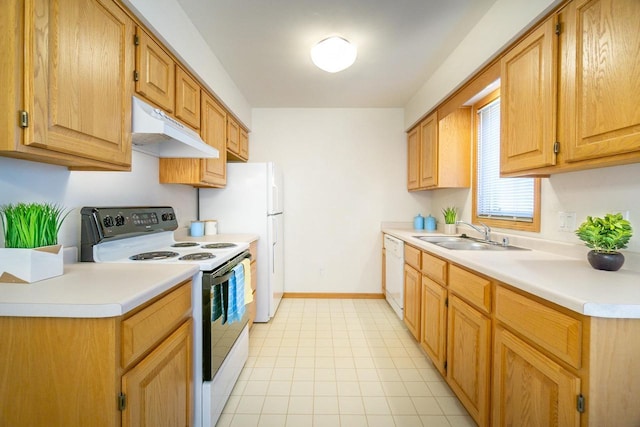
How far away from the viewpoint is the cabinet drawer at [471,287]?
55.3 inches

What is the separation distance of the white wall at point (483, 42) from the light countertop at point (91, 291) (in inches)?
82.9

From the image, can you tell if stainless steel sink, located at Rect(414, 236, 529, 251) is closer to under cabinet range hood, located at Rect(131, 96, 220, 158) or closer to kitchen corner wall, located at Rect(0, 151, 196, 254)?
under cabinet range hood, located at Rect(131, 96, 220, 158)

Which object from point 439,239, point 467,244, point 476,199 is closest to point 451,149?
point 476,199

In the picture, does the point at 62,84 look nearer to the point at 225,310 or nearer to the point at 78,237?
the point at 78,237

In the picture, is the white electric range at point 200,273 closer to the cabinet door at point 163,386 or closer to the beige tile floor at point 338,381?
the cabinet door at point 163,386

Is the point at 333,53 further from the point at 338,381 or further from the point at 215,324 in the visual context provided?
the point at 338,381

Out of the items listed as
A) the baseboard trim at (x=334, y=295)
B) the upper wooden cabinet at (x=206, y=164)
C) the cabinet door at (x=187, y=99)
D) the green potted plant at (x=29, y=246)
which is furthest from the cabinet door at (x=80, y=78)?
the baseboard trim at (x=334, y=295)

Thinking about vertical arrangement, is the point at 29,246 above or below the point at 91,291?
above

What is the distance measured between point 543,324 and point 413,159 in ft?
9.02

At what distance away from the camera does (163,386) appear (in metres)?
1.11

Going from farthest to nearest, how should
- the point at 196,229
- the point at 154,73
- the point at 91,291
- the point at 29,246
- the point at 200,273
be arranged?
the point at 196,229 → the point at 154,73 → the point at 200,273 → the point at 29,246 → the point at 91,291

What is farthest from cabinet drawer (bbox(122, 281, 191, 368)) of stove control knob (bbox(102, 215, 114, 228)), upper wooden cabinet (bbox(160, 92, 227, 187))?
upper wooden cabinet (bbox(160, 92, 227, 187))

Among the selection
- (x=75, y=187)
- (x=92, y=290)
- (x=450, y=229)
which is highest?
(x=75, y=187)

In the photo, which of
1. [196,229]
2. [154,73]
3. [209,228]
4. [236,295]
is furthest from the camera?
[209,228]
